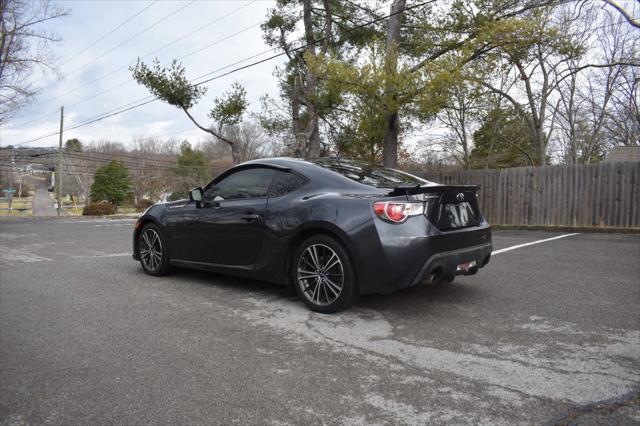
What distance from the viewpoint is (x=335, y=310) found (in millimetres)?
4051

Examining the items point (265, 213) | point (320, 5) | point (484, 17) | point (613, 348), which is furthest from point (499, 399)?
point (320, 5)

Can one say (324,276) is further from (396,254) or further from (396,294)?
(396,294)

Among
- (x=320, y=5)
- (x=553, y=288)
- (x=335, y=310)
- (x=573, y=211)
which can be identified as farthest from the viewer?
(x=320, y=5)

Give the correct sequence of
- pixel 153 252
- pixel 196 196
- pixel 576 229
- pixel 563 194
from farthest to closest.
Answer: pixel 563 194, pixel 576 229, pixel 153 252, pixel 196 196

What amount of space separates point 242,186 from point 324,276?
1.53 metres

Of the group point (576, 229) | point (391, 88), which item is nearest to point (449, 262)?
point (576, 229)

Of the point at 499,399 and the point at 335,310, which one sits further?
the point at 335,310

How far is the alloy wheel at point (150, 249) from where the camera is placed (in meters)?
5.85

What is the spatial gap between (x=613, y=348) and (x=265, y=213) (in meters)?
3.06

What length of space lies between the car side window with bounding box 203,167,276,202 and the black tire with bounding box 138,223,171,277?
977 millimetres

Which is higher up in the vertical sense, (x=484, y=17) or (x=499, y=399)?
(x=484, y=17)

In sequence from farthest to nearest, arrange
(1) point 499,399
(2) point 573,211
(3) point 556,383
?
(2) point 573,211 → (3) point 556,383 → (1) point 499,399

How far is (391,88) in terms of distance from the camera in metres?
13.7

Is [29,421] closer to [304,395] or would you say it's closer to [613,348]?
[304,395]
